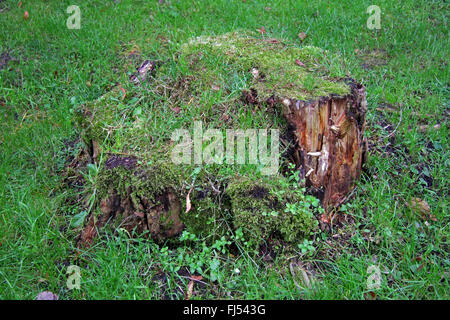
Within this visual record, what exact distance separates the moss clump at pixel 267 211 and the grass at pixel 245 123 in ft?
0.51

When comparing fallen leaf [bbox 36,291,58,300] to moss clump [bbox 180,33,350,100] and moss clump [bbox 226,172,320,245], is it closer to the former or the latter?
moss clump [bbox 226,172,320,245]

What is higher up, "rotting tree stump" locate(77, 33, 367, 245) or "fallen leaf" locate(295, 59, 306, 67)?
"fallen leaf" locate(295, 59, 306, 67)

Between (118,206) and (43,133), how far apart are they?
70.9 inches

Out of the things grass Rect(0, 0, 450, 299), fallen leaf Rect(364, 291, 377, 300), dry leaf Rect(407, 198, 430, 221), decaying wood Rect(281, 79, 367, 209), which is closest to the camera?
fallen leaf Rect(364, 291, 377, 300)

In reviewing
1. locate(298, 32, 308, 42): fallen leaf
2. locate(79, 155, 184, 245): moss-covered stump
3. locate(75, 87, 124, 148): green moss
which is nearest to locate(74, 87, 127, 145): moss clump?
locate(75, 87, 124, 148): green moss

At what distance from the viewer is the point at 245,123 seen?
311cm

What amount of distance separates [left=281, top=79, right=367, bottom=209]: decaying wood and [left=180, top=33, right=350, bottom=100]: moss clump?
9 centimetres

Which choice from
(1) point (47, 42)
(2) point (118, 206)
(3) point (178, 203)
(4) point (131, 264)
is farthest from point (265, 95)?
(1) point (47, 42)

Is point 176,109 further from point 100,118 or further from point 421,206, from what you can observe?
point 421,206

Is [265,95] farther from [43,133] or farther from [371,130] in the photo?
[43,133]

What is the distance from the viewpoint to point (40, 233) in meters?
2.87

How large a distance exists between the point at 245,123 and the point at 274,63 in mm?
758

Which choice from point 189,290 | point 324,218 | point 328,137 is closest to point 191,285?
point 189,290

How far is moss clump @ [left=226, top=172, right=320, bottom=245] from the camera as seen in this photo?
2705 millimetres
